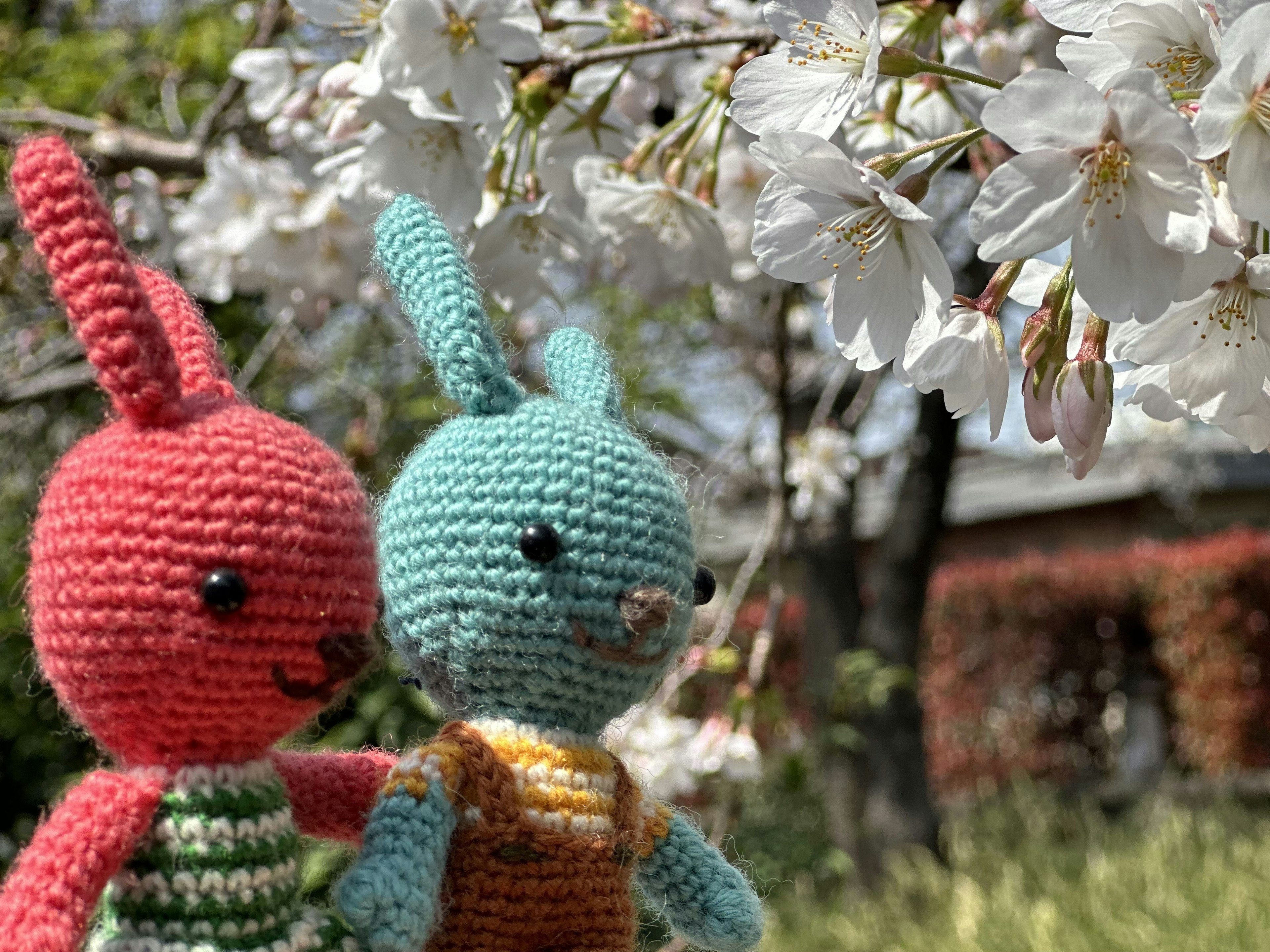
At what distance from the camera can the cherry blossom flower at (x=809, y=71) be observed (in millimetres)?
1022

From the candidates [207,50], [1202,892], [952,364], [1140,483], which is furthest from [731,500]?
[1140,483]

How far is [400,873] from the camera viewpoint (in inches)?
31.7

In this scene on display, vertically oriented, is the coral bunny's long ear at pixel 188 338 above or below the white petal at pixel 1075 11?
below

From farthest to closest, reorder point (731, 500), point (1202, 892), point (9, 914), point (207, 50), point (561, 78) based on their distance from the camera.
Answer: point (731, 500), point (1202, 892), point (207, 50), point (561, 78), point (9, 914)

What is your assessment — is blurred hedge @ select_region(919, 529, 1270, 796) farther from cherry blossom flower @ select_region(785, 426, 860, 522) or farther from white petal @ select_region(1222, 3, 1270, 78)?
white petal @ select_region(1222, 3, 1270, 78)

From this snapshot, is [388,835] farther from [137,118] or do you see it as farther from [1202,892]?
[1202,892]

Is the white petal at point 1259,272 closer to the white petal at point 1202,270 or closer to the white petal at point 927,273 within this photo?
the white petal at point 1202,270

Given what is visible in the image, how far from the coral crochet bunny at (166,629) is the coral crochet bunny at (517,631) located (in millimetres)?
77

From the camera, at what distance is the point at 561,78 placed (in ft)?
4.91

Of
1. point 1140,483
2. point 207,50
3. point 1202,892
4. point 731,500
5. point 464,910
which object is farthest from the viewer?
point 1140,483

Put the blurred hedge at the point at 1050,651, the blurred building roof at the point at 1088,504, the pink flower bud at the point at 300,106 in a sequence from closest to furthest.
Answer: the pink flower bud at the point at 300,106
the blurred hedge at the point at 1050,651
the blurred building roof at the point at 1088,504

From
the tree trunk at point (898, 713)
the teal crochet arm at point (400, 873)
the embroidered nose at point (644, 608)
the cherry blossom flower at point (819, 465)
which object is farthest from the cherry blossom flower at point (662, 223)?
the tree trunk at point (898, 713)

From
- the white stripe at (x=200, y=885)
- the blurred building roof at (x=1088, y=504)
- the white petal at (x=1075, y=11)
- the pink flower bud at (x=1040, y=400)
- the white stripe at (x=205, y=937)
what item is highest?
the white petal at (x=1075, y=11)

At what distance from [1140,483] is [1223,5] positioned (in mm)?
10567
